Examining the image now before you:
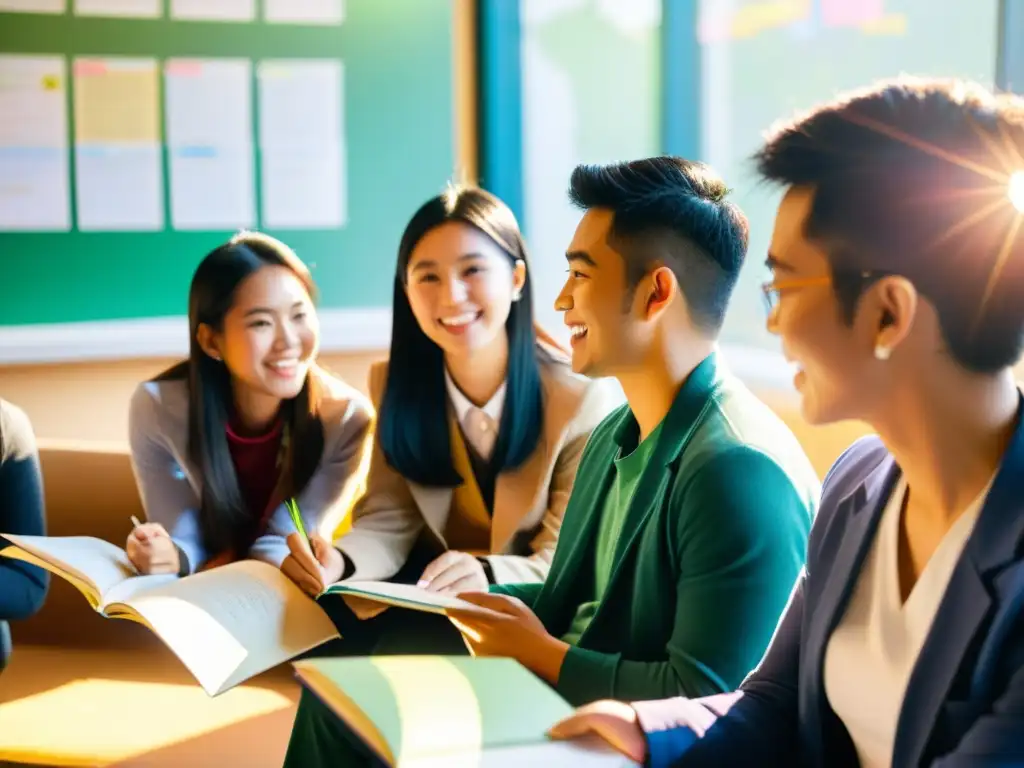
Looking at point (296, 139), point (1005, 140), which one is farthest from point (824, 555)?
point (296, 139)

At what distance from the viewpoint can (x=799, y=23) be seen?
3164mm

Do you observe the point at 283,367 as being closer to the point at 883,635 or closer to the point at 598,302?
the point at 598,302

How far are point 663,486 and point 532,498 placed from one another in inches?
26.6

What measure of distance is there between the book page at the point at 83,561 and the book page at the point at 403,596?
1.51 feet

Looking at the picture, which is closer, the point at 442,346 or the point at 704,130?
the point at 442,346

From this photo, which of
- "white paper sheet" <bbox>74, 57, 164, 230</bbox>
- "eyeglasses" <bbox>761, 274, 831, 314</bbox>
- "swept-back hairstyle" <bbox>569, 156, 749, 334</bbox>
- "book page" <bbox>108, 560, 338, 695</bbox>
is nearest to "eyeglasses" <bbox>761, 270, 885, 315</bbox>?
"eyeglasses" <bbox>761, 274, 831, 314</bbox>

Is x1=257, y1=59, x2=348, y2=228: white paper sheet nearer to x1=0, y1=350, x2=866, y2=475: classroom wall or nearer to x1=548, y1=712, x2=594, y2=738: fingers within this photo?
x1=0, y1=350, x2=866, y2=475: classroom wall

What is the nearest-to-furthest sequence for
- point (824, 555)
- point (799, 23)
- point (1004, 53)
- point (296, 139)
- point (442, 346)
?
1. point (824, 555)
2. point (1004, 53)
3. point (442, 346)
4. point (799, 23)
5. point (296, 139)

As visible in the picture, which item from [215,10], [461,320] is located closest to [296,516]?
[461,320]

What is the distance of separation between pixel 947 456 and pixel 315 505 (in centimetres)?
139

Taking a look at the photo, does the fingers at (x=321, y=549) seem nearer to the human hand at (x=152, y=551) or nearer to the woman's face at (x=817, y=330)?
the human hand at (x=152, y=551)

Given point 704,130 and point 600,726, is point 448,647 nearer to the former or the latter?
point 600,726

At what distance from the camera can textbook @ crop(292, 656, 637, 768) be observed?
0.89 m

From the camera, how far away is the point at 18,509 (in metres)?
2.06
